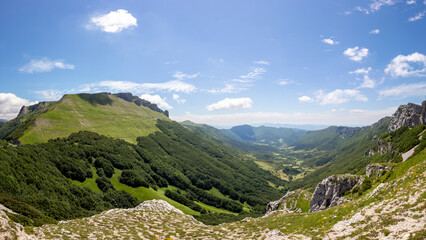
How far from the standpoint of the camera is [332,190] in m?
58.2

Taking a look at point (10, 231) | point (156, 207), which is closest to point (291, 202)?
point (156, 207)

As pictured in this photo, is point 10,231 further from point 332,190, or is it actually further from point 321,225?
point 332,190

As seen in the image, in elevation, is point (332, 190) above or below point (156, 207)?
above

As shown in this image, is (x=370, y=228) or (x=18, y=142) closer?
(x=370, y=228)

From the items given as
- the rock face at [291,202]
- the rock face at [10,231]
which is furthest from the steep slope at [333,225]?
the rock face at [291,202]

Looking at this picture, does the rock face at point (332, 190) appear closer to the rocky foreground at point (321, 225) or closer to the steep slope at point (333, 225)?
the steep slope at point (333, 225)

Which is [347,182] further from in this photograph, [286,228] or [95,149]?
[95,149]

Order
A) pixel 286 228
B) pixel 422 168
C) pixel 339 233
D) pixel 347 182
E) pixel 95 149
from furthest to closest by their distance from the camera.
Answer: pixel 95 149 → pixel 347 182 → pixel 286 228 → pixel 422 168 → pixel 339 233

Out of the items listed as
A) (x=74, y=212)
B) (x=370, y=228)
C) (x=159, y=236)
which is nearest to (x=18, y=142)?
(x=74, y=212)

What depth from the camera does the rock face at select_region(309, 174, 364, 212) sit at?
54503 millimetres

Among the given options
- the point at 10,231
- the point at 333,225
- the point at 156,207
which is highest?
the point at 10,231

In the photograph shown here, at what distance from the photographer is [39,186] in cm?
9225

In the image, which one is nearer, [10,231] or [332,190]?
[10,231]

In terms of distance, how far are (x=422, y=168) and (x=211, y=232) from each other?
3835 centimetres
